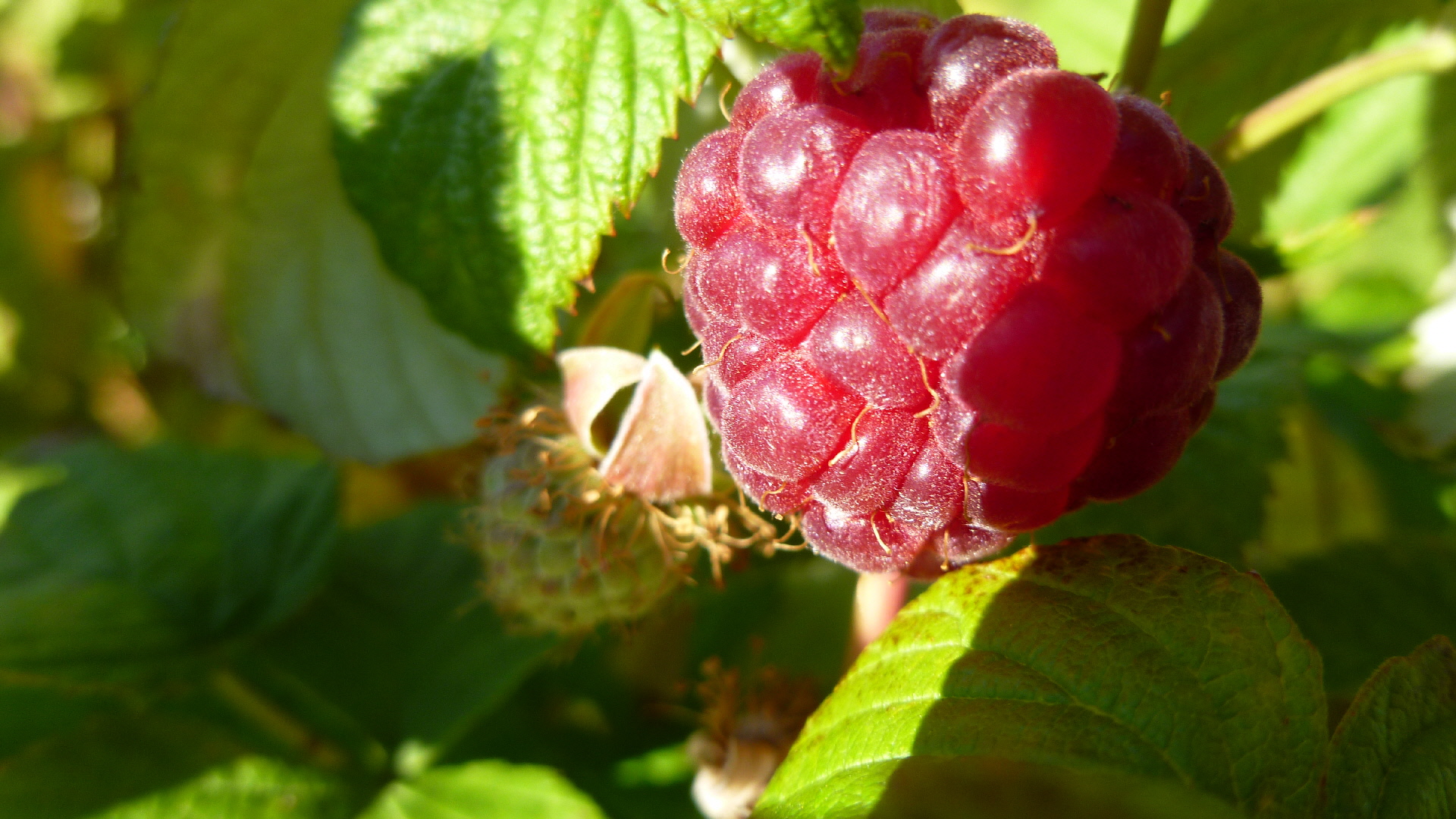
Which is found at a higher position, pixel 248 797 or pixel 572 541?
pixel 572 541

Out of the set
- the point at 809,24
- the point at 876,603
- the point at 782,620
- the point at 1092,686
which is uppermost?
the point at 809,24

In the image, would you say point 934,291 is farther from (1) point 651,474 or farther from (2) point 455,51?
(2) point 455,51

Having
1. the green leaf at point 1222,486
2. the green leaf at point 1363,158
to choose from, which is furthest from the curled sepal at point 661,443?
the green leaf at point 1363,158

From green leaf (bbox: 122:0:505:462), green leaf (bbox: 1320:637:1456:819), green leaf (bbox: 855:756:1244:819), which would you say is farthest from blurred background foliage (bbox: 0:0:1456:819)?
green leaf (bbox: 855:756:1244:819)

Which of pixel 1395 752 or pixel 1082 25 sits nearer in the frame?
pixel 1395 752

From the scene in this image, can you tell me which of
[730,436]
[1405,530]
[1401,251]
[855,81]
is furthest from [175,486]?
[1401,251]

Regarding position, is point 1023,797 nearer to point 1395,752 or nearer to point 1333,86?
point 1395,752

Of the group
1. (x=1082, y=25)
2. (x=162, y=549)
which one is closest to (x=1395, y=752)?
(x=1082, y=25)
